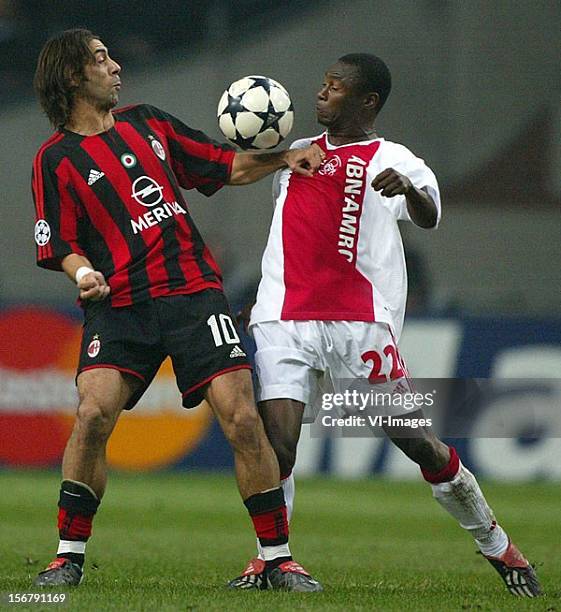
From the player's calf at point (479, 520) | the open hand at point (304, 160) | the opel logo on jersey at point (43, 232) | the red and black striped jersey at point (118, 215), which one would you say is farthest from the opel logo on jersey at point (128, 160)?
the player's calf at point (479, 520)

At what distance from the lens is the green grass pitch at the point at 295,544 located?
531 cm

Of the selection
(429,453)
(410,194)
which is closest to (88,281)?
(410,194)

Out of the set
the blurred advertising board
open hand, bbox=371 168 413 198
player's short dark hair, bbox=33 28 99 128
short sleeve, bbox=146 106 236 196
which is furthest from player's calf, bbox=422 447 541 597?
the blurred advertising board

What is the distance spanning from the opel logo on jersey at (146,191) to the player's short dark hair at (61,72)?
419 mm

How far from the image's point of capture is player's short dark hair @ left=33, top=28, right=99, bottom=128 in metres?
5.72

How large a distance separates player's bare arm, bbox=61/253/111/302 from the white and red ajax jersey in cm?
78

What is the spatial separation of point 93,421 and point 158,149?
112cm

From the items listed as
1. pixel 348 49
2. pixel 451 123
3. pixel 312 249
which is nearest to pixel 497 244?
pixel 451 123

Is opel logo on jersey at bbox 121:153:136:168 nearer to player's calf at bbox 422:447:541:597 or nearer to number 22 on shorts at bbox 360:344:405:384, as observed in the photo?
number 22 on shorts at bbox 360:344:405:384

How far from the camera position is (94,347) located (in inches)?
218

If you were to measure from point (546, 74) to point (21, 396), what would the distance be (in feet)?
19.6

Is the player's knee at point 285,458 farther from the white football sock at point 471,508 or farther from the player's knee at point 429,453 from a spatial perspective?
the white football sock at point 471,508

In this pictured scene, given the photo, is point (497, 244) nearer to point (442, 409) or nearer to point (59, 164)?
point (442, 409)

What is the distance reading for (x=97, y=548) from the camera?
297 inches
